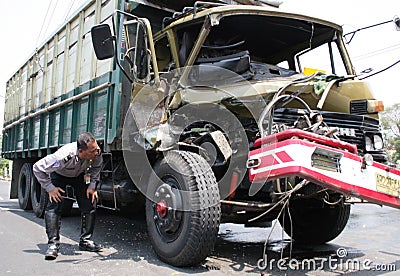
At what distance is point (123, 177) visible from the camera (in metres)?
5.51

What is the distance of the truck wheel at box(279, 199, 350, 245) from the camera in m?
5.51

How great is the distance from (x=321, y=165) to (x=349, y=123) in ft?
3.59

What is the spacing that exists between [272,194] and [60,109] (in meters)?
4.74

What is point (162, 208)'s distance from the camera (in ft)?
14.1

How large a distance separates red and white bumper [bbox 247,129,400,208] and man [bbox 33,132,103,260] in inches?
74.6

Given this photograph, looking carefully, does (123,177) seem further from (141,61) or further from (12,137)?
(12,137)

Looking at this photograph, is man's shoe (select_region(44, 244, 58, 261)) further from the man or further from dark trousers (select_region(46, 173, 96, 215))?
dark trousers (select_region(46, 173, 96, 215))

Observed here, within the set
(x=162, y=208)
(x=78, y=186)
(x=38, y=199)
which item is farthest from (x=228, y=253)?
(x=38, y=199)

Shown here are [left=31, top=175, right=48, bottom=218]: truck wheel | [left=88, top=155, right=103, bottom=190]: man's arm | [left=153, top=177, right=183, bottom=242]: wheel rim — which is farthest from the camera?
[left=31, top=175, right=48, bottom=218]: truck wheel

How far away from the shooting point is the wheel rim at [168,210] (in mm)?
4134

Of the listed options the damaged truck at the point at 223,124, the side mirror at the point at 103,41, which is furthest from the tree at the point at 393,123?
the side mirror at the point at 103,41

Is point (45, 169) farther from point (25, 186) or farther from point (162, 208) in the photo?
point (25, 186)

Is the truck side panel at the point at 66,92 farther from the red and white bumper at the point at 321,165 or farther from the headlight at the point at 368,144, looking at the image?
the headlight at the point at 368,144

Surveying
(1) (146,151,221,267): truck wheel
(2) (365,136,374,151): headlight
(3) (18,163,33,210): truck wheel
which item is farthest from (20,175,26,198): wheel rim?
(2) (365,136,374,151): headlight
